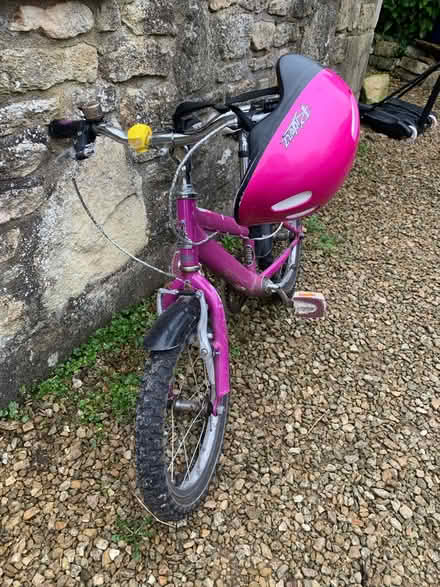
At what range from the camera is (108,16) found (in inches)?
65.7

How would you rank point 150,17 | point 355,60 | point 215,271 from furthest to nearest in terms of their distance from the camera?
point 355,60, point 215,271, point 150,17

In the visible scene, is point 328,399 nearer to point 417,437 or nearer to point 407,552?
point 417,437

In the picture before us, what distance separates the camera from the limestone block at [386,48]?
610 cm

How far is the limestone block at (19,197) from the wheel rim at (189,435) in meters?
0.78

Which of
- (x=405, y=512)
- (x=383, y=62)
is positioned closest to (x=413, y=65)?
(x=383, y=62)

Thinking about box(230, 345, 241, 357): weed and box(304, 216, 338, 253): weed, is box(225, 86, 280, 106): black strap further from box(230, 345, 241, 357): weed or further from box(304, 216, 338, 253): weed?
box(304, 216, 338, 253): weed

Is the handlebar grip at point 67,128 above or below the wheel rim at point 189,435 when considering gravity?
above

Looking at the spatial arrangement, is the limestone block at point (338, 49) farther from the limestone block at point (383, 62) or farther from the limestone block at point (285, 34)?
the limestone block at point (383, 62)

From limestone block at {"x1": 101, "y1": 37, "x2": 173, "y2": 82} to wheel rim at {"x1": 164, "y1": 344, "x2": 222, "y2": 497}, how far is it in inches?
43.7

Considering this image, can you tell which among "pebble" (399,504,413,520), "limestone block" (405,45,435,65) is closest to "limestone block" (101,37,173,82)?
"pebble" (399,504,413,520)

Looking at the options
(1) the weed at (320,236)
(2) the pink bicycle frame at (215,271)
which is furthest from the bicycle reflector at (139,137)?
(1) the weed at (320,236)

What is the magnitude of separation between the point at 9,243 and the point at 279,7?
2096 mm

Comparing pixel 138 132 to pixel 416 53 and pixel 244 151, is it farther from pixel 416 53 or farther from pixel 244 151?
pixel 416 53

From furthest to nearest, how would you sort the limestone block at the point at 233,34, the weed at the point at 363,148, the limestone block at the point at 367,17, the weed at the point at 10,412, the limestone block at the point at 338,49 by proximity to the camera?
the weed at the point at 363,148, the limestone block at the point at 367,17, the limestone block at the point at 338,49, the limestone block at the point at 233,34, the weed at the point at 10,412
